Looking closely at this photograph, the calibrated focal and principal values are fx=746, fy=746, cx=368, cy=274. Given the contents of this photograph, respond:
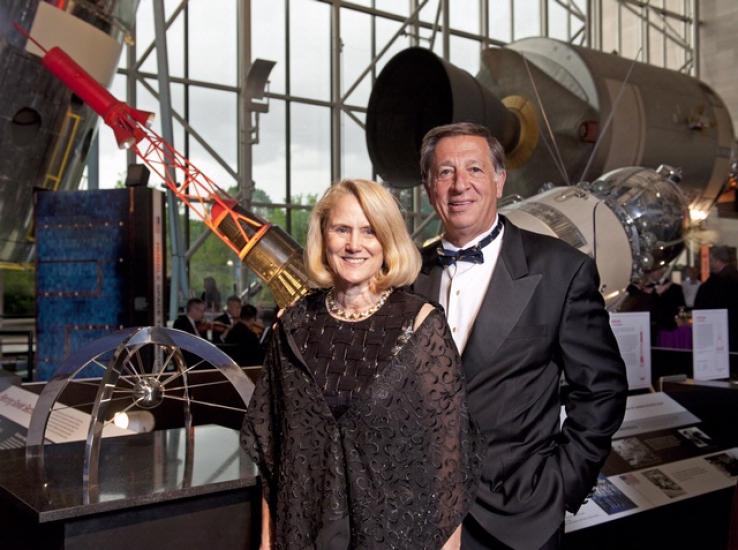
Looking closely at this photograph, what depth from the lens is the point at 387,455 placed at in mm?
1592

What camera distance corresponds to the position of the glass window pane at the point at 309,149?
13.1 metres

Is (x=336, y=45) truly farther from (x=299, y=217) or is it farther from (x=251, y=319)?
(x=251, y=319)

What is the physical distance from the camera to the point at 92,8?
602 cm

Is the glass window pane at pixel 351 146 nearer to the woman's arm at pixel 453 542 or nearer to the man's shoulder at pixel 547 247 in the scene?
the man's shoulder at pixel 547 247

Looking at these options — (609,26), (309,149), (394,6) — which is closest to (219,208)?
(309,149)

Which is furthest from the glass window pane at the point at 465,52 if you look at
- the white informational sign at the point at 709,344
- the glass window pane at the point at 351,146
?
the white informational sign at the point at 709,344

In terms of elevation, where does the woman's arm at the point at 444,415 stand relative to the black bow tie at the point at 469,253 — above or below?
below

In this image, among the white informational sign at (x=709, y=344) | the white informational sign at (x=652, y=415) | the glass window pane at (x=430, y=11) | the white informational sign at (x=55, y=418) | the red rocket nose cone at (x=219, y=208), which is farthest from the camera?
the glass window pane at (x=430, y=11)

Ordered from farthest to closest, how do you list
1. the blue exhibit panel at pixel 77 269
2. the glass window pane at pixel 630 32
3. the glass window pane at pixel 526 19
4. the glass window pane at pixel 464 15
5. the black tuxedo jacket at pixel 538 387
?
the glass window pane at pixel 630 32 < the glass window pane at pixel 526 19 < the glass window pane at pixel 464 15 < the blue exhibit panel at pixel 77 269 < the black tuxedo jacket at pixel 538 387

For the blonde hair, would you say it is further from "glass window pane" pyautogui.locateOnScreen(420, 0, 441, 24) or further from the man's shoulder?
"glass window pane" pyautogui.locateOnScreen(420, 0, 441, 24)

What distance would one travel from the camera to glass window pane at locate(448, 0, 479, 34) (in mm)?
15375

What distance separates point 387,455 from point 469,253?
0.65 metres

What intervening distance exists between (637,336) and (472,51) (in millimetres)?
13039

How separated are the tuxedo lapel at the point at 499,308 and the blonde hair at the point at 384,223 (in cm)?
29
